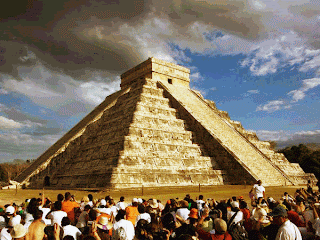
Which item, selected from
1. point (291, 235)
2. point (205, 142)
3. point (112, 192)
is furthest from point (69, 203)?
point (205, 142)

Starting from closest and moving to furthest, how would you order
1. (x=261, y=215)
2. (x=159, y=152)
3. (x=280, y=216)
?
(x=280, y=216) < (x=261, y=215) < (x=159, y=152)

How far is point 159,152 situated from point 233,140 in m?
7.84

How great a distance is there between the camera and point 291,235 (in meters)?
3.99

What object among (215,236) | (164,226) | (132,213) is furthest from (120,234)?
(215,236)

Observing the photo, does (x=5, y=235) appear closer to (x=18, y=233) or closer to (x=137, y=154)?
(x=18, y=233)

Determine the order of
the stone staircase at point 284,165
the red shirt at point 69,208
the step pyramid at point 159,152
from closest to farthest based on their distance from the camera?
the red shirt at point 69,208, the step pyramid at point 159,152, the stone staircase at point 284,165

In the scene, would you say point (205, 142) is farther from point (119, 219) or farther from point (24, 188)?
point (119, 219)

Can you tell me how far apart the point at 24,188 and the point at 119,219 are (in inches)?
802

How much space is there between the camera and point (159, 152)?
2081cm

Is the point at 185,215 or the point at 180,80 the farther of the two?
the point at 180,80

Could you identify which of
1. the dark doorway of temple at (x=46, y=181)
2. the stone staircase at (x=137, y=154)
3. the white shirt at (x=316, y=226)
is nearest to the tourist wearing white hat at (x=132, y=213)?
the white shirt at (x=316, y=226)

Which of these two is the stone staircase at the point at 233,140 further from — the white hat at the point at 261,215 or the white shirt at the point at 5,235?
the white shirt at the point at 5,235

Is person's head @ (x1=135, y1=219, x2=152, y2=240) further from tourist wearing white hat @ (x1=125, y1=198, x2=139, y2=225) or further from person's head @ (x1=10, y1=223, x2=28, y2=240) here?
person's head @ (x1=10, y1=223, x2=28, y2=240)

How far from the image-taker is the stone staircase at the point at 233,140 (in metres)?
22.0
